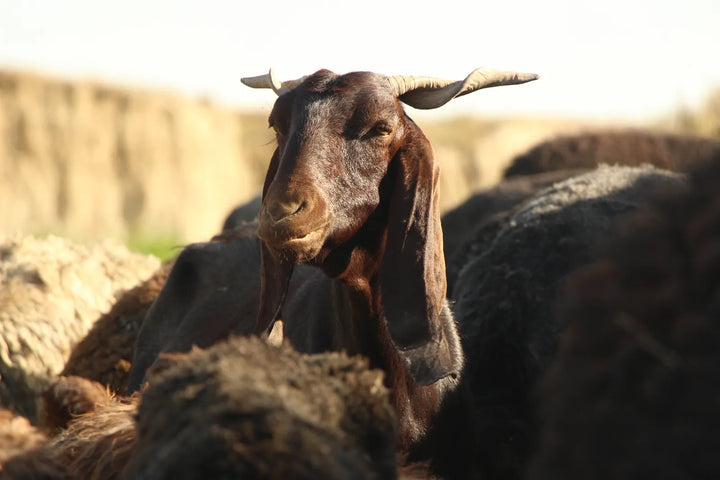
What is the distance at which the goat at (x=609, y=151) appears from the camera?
9.22 meters

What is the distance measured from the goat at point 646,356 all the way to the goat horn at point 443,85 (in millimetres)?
2542

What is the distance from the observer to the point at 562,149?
9.80 meters

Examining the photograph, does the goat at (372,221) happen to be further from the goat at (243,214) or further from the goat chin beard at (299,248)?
the goat at (243,214)

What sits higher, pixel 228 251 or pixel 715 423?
pixel 715 423

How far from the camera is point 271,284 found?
175 inches

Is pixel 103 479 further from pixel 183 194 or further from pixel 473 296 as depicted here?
pixel 183 194

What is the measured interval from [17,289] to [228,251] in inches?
61.1

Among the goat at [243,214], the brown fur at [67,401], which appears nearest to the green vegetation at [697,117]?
the goat at [243,214]

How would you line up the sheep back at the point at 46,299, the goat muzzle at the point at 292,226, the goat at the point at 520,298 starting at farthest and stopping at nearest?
1. the sheep back at the point at 46,299
2. the goat at the point at 520,298
3. the goat muzzle at the point at 292,226

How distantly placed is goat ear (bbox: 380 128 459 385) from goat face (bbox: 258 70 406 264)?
12 centimetres

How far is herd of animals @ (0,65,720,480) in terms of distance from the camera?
5.48ft

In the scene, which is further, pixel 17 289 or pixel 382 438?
pixel 17 289

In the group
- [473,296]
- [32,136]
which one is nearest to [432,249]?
[473,296]

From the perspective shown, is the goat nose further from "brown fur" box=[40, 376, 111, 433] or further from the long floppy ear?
"brown fur" box=[40, 376, 111, 433]
